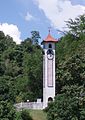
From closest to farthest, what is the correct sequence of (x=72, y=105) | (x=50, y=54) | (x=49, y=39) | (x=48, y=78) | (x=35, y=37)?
1. (x=72, y=105)
2. (x=48, y=78)
3. (x=50, y=54)
4. (x=49, y=39)
5. (x=35, y=37)

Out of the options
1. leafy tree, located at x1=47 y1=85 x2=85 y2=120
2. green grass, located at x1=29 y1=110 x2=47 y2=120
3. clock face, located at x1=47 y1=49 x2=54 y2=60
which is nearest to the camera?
leafy tree, located at x1=47 y1=85 x2=85 y2=120

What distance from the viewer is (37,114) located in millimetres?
52812

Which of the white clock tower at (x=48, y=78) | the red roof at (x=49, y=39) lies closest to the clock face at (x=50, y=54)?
the white clock tower at (x=48, y=78)

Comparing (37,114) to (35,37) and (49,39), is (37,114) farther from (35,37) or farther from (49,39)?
(35,37)

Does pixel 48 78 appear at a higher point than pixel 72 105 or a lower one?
higher

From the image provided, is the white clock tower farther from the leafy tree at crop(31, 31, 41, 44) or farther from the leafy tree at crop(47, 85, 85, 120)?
the leafy tree at crop(31, 31, 41, 44)

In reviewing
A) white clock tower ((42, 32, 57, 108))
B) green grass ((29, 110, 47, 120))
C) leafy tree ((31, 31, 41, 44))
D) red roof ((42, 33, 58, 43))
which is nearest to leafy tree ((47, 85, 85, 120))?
green grass ((29, 110, 47, 120))

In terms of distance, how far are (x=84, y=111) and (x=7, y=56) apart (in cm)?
4911

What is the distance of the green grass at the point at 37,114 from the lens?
5124 cm

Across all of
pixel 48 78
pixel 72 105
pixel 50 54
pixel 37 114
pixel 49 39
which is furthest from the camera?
pixel 49 39

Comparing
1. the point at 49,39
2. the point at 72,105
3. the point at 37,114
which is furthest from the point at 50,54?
the point at 72,105

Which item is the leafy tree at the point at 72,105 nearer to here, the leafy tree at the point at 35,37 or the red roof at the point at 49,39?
the red roof at the point at 49,39

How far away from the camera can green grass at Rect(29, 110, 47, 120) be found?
168 ft

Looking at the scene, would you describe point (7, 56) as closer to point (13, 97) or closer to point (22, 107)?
point (13, 97)
